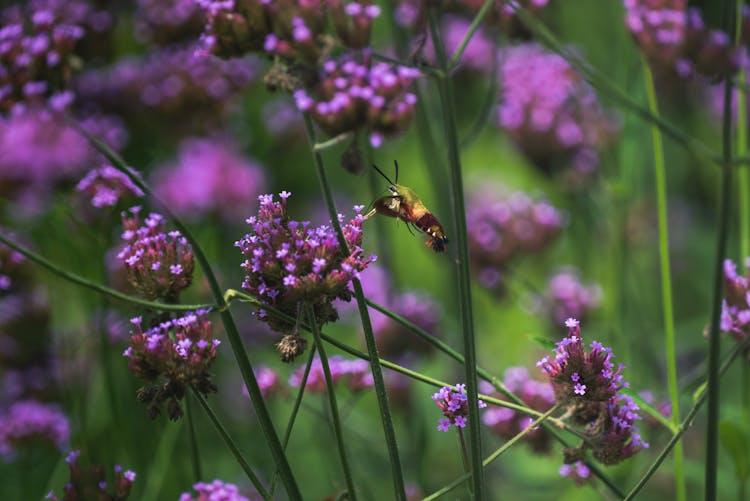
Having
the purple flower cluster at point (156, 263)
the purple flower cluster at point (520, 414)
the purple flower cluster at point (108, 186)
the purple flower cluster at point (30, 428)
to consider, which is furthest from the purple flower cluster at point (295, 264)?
the purple flower cluster at point (30, 428)

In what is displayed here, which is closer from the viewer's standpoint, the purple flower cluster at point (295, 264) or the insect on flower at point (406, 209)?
the purple flower cluster at point (295, 264)

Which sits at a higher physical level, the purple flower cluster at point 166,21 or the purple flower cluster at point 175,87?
the purple flower cluster at point 166,21

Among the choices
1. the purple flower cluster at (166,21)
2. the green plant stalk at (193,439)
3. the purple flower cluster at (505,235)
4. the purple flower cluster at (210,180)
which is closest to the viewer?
the green plant stalk at (193,439)

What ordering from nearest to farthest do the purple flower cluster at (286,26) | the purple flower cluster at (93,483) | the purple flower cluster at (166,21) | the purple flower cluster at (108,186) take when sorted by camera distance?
the purple flower cluster at (286,26)
the purple flower cluster at (93,483)
the purple flower cluster at (108,186)
the purple flower cluster at (166,21)

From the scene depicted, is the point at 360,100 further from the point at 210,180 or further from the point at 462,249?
the point at 210,180

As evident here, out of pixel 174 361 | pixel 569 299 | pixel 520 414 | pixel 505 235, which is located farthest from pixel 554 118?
pixel 174 361

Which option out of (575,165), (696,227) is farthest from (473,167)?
(575,165)

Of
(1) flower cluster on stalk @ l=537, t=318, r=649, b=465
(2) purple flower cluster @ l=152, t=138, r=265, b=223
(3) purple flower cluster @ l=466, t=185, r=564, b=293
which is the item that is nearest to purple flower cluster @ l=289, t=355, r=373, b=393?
(1) flower cluster on stalk @ l=537, t=318, r=649, b=465

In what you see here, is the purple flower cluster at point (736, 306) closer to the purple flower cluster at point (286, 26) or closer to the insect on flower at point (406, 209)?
the insect on flower at point (406, 209)

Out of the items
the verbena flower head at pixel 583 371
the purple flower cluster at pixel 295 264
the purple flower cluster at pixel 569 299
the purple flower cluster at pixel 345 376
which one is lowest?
the verbena flower head at pixel 583 371
